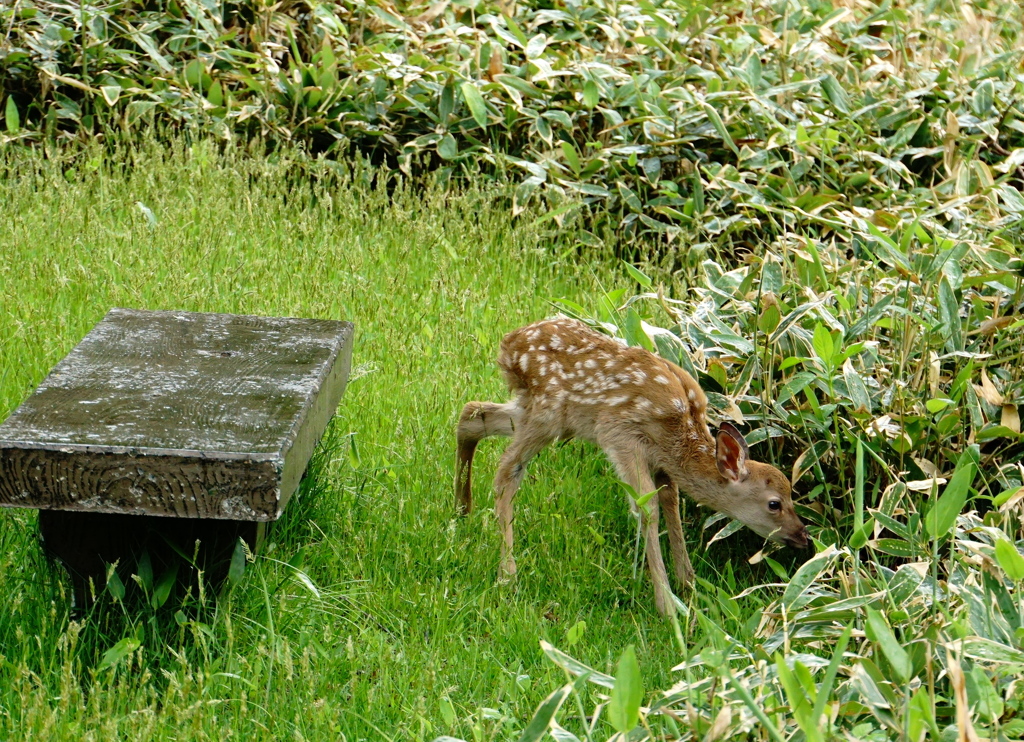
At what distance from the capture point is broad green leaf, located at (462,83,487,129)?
7.65 meters

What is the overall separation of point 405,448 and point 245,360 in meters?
1.16

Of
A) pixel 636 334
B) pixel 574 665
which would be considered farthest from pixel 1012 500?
pixel 574 665

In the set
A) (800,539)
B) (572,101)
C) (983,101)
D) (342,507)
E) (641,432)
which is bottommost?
(342,507)

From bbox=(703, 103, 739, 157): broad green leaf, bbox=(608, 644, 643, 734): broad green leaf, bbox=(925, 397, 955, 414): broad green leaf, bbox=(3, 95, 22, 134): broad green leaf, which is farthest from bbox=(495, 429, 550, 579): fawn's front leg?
bbox=(3, 95, 22, 134): broad green leaf

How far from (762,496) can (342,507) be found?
59.4 inches

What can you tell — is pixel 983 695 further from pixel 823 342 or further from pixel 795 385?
pixel 795 385

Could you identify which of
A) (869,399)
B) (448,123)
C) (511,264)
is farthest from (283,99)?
(869,399)

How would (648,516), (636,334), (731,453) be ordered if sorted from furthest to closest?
(636,334) < (731,453) < (648,516)

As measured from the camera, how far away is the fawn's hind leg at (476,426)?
4852 millimetres

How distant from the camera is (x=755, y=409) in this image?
16.4ft

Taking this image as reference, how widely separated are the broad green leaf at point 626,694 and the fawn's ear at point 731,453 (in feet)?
7.17

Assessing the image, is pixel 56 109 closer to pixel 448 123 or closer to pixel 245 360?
pixel 448 123

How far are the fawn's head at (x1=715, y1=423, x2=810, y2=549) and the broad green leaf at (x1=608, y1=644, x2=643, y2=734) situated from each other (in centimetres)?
222

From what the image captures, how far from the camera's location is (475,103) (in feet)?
25.2
